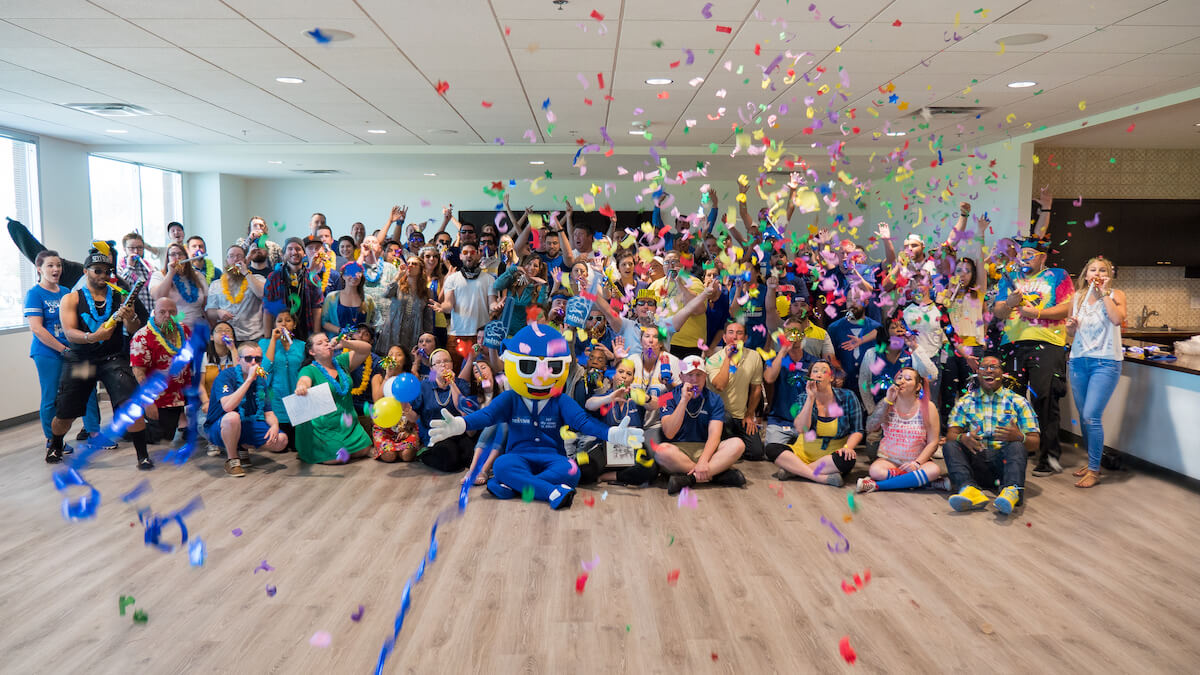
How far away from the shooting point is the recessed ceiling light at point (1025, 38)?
4000mm

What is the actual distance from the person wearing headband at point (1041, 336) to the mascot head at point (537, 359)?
309 centimetres

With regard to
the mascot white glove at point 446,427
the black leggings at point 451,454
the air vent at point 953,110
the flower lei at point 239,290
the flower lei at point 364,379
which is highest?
the air vent at point 953,110

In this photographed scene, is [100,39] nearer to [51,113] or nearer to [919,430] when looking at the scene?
[51,113]

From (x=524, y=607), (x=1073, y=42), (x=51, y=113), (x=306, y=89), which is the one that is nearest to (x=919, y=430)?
(x=1073, y=42)

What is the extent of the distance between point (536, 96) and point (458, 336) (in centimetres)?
182

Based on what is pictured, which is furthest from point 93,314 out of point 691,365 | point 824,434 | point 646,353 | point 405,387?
point 824,434

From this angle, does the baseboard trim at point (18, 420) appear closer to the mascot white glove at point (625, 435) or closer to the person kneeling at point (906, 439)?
the mascot white glove at point (625, 435)

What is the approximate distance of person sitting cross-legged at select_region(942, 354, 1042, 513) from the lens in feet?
14.6

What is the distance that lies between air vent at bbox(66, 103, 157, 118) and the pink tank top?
5967 mm

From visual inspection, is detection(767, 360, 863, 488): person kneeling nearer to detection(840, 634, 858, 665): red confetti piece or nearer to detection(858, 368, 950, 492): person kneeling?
detection(858, 368, 950, 492): person kneeling

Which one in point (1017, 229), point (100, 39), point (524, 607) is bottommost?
point (524, 607)

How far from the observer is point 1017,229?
753 cm

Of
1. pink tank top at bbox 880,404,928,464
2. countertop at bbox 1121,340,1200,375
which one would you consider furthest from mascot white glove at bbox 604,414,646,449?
countertop at bbox 1121,340,1200,375

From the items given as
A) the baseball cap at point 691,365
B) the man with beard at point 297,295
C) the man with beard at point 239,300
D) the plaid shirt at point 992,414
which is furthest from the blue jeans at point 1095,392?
the man with beard at point 239,300
